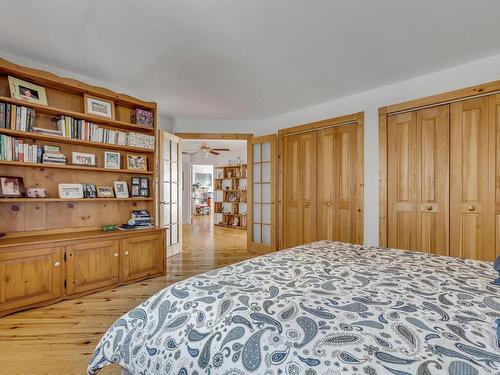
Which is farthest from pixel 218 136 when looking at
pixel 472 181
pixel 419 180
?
pixel 472 181

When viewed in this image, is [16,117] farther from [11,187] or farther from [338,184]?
[338,184]

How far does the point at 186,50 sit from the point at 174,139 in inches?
86.0

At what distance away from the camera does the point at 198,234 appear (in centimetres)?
664

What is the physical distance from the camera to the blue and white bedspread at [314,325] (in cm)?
72

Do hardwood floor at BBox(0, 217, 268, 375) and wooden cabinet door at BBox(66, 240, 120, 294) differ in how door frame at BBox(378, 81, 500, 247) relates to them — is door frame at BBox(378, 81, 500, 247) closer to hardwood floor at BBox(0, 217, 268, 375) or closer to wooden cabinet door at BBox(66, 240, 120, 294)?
hardwood floor at BBox(0, 217, 268, 375)

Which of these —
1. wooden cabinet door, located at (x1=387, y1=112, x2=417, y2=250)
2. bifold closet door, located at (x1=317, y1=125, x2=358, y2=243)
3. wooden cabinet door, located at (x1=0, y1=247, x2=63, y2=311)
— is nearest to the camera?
wooden cabinet door, located at (x1=0, y1=247, x2=63, y2=311)

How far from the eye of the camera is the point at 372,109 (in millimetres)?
3420

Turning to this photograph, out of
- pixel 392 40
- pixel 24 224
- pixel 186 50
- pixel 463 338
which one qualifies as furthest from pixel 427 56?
pixel 24 224

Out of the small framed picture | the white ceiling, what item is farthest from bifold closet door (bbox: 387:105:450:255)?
the small framed picture

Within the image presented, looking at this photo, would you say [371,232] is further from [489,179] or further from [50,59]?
[50,59]

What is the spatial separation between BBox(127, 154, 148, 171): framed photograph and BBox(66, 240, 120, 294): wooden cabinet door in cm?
95

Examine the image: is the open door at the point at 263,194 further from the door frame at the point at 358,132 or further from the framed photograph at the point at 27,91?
the framed photograph at the point at 27,91

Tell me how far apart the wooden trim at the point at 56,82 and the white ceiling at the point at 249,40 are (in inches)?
8.2

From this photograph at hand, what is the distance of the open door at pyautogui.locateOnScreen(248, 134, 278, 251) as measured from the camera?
14.8 ft
